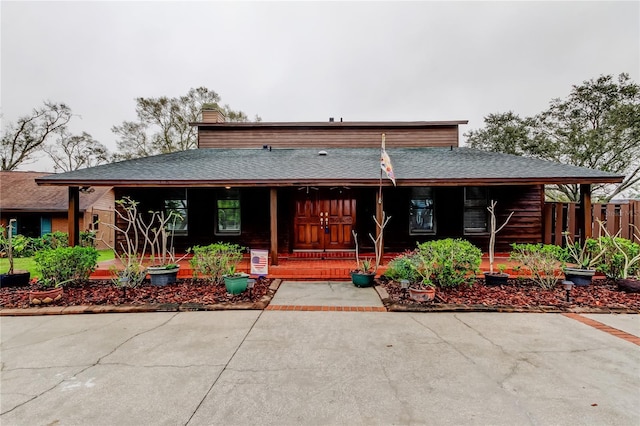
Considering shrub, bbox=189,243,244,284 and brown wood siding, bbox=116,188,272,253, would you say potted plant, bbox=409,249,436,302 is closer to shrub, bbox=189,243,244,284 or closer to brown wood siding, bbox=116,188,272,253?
shrub, bbox=189,243,244,284

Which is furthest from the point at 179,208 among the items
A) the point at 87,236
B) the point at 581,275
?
the point at 581,275

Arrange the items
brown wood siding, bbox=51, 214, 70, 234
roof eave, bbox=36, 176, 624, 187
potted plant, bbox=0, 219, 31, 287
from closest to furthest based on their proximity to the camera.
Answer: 1. potted plant, bbox=0, 219, 31, 287
2. roof eave, bbox=36, 176, 624, 187
3. brown wood siding, bbox=51, 214, 70, 234

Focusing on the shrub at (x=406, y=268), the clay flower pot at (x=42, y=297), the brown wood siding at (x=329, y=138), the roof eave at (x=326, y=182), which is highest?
the brown wood siding at (x=329, y=138)

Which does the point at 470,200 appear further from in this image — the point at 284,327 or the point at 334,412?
the point at 334,412

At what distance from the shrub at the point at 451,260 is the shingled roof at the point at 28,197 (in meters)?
16.7

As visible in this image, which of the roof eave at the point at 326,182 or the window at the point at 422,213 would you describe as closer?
the roof eave at the point at 326,182

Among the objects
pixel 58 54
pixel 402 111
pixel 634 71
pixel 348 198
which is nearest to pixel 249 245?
pixel 348 198

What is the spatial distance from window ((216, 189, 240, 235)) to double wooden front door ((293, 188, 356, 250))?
5.81 ft

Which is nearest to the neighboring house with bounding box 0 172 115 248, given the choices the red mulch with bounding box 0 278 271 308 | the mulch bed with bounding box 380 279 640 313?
the red mulch with bounding box 0 278 271 308

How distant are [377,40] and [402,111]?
2432cm

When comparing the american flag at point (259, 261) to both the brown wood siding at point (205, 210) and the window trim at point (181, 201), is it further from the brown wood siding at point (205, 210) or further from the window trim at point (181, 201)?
the window trim at point (181, 201)

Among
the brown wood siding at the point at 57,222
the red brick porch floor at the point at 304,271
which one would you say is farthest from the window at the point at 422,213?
the brown wood siding at the point at 57,222

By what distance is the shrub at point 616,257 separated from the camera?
562 centimetres

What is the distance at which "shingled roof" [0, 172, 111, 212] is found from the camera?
14047mm
